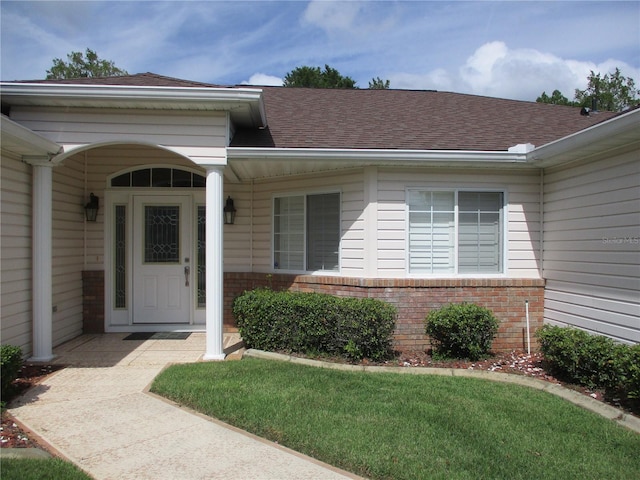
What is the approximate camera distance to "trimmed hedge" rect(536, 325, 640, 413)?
470 cm

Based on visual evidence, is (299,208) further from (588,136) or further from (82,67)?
(82,67)

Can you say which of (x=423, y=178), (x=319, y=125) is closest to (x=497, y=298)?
(x=423, y=178)

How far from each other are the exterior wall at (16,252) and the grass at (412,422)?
84.6 inches

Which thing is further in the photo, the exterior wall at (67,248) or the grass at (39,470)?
the exterior wall at (67,248)

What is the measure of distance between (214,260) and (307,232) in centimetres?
209

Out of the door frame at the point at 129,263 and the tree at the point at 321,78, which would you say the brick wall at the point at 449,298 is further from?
the tree at the point at 321,78

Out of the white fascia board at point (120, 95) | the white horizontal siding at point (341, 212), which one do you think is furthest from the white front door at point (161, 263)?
the white fascia board at point (120, 95)

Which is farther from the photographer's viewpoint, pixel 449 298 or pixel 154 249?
pixel 154 249

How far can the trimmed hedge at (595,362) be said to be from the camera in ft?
15.4

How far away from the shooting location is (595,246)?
20.7 ft

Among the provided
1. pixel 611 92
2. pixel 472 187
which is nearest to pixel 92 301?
pixel 472 187

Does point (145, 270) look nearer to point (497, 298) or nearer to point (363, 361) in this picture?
point (363, 361)

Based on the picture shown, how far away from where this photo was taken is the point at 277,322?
22.2 feet

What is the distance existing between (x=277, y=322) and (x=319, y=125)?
372 cm
